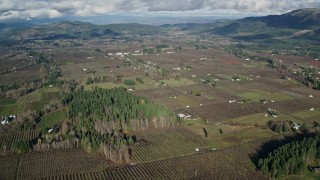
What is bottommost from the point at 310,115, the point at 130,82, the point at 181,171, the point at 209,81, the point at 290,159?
the point at 209,81

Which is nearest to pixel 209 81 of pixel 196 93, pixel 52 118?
pixel 196 93

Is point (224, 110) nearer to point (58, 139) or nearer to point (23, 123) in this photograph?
point (58, 139)

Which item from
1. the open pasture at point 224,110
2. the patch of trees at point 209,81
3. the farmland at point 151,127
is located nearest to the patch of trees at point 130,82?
the farmland at point 151,127

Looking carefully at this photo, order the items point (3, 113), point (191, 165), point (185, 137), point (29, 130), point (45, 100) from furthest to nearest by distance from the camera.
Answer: point (45, 100), point (3, 113), point (29, 130), point (185, 137), point (191, 165)

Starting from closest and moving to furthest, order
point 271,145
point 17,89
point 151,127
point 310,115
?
point 271,145
point 151,127
point 310,115
point 17,89

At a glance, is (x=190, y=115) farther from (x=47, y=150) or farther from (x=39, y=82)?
(x=39, y=82)

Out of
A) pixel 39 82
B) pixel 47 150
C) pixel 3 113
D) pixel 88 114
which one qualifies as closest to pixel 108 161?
pixel 47 150

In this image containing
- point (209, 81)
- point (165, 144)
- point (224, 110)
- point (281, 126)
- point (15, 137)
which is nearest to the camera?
point (165, 144)

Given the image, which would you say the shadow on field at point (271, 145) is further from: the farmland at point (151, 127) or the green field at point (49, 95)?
the green field at point (49, 95)
